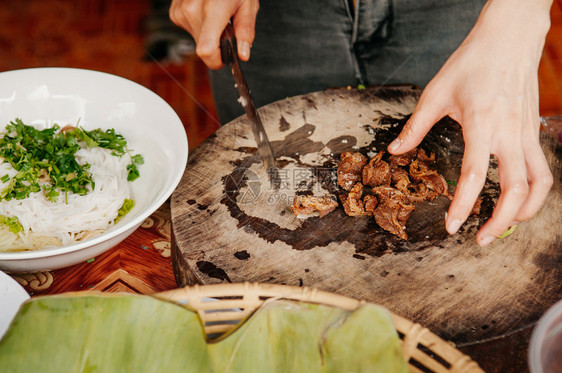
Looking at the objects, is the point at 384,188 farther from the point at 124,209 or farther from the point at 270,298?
the point at 124,209

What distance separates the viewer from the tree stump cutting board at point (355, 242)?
4.21 feet

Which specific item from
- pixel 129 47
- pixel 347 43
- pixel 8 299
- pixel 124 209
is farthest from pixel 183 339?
pixel 129 47

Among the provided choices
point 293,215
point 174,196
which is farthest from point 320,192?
point 174,196

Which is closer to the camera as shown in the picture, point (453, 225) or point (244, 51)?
point (453, 225)

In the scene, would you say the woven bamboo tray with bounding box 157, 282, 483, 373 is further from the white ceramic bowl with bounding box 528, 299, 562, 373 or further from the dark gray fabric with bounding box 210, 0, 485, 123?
the dark gray fabric with bounding box 210, 0, 485, 123

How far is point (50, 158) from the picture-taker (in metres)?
1.46

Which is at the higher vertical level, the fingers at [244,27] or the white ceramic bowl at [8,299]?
the fingers at [244,27]

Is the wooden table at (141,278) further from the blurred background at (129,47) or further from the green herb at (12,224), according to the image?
the blurred background at (129,47)

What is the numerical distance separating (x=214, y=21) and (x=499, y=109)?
3.12ft

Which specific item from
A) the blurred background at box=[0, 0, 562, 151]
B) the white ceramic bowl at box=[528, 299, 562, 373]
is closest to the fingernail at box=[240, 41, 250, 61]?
the white ceramic bowl at box=[528, 299, 562, 373]

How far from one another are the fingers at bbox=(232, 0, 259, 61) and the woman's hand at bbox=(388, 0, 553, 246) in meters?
0.65

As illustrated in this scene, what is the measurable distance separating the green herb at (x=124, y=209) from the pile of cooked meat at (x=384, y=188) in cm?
50

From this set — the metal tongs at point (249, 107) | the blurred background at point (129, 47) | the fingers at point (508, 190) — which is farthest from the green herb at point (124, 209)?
the blurred background at point (129, 47)

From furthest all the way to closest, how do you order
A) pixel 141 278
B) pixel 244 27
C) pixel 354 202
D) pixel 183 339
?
1. pixel 244 27
2. pixel 354 202
3. pixel 141 278
4. pixel 183 339
